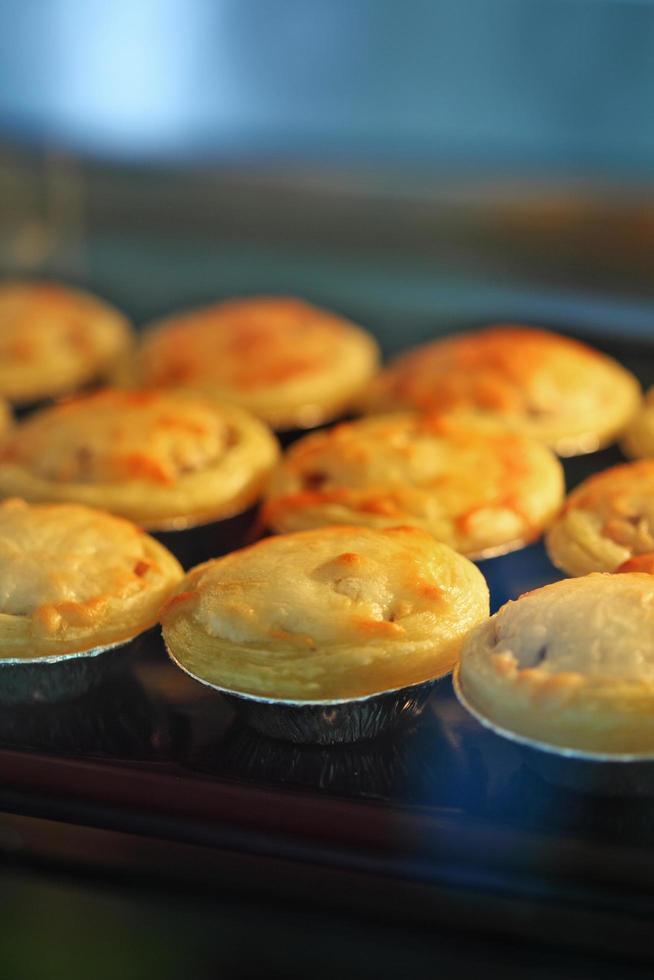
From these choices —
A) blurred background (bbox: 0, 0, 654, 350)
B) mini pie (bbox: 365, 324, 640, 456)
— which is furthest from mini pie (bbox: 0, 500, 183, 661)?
blurred background (bbox: 0, 0, 654, 350)

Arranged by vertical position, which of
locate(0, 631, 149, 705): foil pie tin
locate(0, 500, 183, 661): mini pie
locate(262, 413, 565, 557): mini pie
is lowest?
locate(0, 631, 149, 705): foil pie tin

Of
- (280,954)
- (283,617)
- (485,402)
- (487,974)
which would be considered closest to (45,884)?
(280,954)

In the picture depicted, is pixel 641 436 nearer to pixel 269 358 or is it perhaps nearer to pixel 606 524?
pixel 606 524

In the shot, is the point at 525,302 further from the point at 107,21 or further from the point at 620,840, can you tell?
the point at 620,840

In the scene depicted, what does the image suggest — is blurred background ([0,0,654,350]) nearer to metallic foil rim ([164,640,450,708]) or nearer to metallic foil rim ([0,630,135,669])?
metallic foil rim ([164,640,450,708])

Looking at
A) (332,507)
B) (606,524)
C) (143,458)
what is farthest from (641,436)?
(143,458)

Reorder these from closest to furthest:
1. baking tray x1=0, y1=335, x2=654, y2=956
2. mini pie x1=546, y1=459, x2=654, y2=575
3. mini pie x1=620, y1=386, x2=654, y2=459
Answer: baking tray x1=0, y1=335, x2=654, y2=956 < mini pie x1=546, y1=459, x2=654, y2=575 < mini pie x1=620, y1=386, x2=654, y2=459

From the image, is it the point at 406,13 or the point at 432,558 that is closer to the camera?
the point at 432,558
